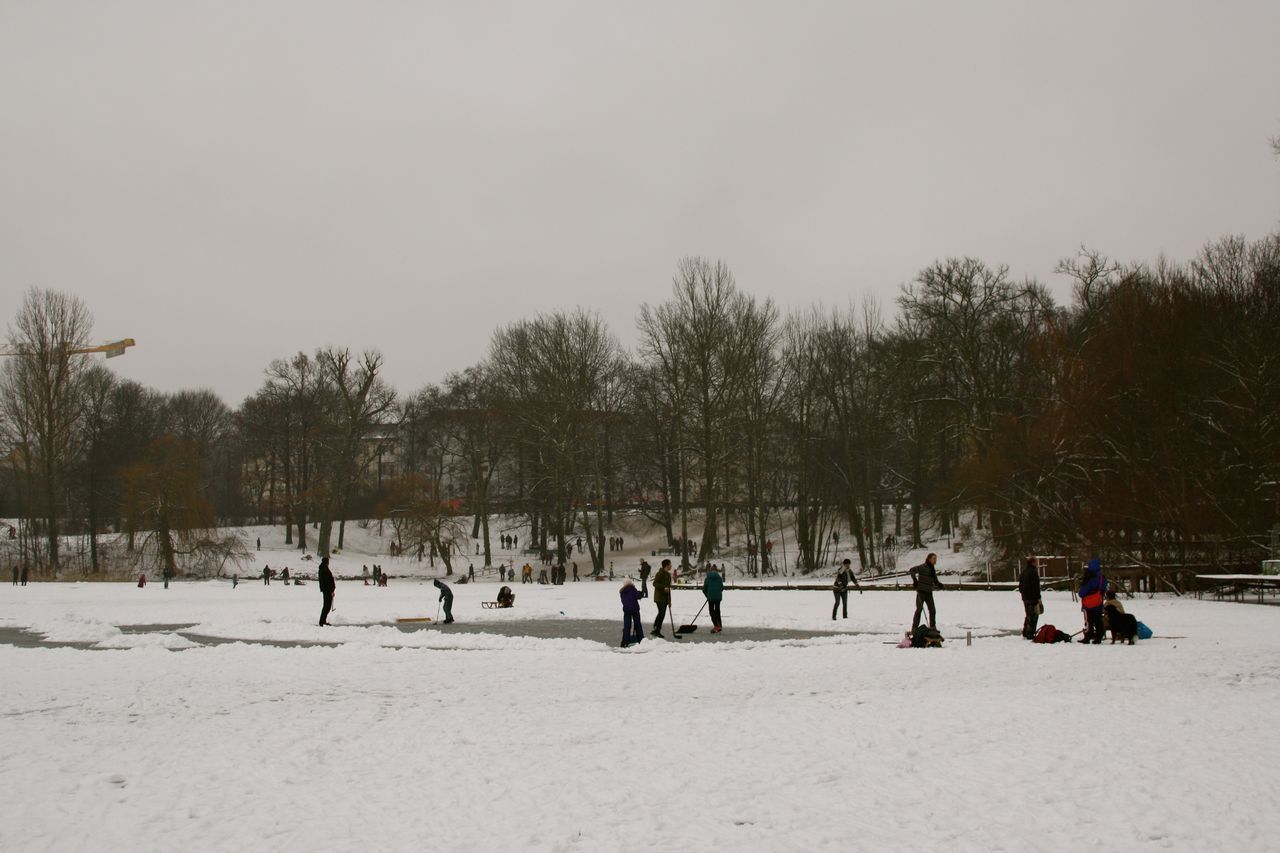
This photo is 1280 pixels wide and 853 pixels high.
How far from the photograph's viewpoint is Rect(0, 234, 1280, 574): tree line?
3438 cm

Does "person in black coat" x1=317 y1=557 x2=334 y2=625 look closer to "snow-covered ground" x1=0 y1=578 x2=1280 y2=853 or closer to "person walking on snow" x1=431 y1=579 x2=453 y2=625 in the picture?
"person walking on snow" x1=431 y1=579 x2=453 y2=625

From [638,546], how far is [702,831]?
65.8 meters

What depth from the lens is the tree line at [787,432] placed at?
3438 cm

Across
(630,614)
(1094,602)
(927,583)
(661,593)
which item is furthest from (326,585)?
(1094,602)

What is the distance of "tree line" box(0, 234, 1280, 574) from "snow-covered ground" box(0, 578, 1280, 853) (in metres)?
16.8

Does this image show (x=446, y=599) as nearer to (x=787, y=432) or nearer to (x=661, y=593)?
(x=661, y=593)

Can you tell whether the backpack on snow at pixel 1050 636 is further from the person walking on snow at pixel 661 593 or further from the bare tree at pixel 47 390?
the bare tree at pixel 47 390

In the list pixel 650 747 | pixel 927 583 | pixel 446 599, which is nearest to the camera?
pixel 650 747

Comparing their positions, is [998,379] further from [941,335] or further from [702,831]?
[702,831]

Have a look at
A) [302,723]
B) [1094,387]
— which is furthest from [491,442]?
[302,723]

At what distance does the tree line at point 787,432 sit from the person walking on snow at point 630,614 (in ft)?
68.9

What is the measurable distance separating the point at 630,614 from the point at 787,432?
4214 centimetres

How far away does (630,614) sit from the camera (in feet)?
64.2

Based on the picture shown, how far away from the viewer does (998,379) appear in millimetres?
51156
